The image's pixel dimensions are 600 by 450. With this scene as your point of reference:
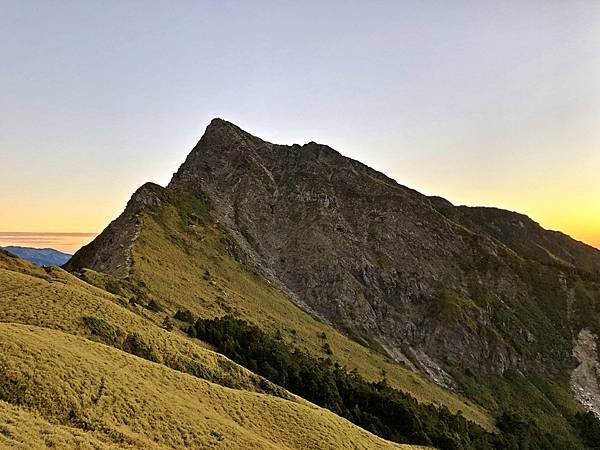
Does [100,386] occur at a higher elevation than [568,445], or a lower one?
higher

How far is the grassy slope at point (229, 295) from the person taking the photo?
99375 millimetres

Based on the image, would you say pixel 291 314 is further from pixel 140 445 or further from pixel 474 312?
pixel 140 445

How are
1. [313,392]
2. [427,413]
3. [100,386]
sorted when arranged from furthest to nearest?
1. [427,413]
2. [313,392]
3. [100,386]

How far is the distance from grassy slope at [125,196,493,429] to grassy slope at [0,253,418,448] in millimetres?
32218

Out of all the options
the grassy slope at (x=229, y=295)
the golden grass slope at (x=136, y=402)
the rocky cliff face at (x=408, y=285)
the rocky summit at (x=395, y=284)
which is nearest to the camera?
the golden grass slope at (x=136, y=402)

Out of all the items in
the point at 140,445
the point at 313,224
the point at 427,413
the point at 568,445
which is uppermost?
the point at 313,224

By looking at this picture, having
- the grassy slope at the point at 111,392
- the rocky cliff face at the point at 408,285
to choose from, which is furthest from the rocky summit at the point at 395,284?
the grassy slope at the point at 111,392

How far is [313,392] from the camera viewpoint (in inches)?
3039

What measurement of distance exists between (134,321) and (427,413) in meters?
60.6

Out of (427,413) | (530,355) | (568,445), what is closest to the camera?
(427,413)

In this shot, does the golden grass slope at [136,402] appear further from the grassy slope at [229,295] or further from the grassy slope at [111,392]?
the grassy slope at [229,295]

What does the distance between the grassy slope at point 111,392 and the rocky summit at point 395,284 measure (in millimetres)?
43666

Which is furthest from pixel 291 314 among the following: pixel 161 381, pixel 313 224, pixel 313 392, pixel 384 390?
pixel 161 381

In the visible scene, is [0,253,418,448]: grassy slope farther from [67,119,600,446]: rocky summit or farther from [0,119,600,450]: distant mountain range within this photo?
[67,119,600,446]: rocky summit
